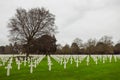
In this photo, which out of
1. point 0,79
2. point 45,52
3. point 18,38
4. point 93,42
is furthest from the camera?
point 93,42

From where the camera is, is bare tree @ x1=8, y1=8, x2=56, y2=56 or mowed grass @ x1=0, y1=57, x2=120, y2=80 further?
bare tree @ x1=8, y1=8, x2=56, y2=56

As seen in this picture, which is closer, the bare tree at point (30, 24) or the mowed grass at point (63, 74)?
the mowed grass at point (63, 74)

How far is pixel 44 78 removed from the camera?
15773 millimetres

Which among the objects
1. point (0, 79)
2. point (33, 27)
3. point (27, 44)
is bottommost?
point (0, 79)

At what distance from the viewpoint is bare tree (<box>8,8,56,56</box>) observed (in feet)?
164

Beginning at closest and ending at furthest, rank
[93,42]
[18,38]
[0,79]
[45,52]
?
[0,79]
[18,38]
[45,52]
[93,42]

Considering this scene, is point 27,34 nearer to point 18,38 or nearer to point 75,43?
point 18,38

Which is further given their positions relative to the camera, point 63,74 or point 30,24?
point 30,24

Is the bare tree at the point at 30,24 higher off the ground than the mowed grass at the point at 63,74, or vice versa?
the bare tree at the point at 30,24

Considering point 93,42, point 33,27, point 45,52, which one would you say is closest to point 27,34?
point 33,27

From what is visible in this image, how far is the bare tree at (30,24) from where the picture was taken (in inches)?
1974

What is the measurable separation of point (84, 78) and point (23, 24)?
36.0 m

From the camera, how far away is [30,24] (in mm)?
51344

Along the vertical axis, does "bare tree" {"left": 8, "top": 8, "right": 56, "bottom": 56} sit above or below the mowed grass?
above
